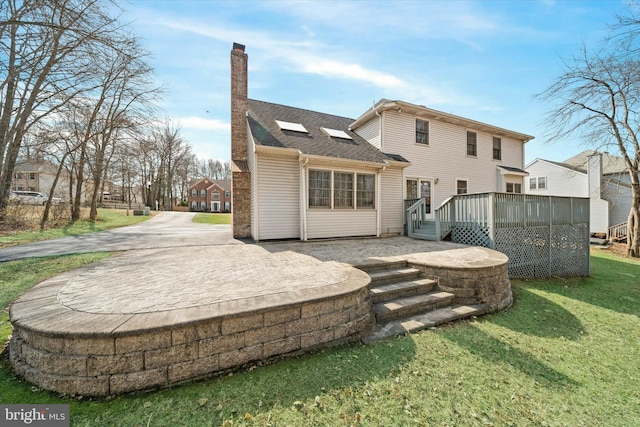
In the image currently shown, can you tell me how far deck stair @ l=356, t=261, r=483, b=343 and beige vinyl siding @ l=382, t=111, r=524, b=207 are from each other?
23.0ft

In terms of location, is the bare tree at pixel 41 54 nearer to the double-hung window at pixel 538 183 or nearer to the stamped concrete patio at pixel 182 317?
the stamped concrete patio at pixel 182 317

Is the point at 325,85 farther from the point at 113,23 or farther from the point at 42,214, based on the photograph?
the point at 42,214

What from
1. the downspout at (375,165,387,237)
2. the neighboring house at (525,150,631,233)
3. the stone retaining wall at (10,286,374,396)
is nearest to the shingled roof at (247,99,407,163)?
the downspout at (375,165,387,237)

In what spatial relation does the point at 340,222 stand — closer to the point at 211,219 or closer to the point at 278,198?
the point at 278,198

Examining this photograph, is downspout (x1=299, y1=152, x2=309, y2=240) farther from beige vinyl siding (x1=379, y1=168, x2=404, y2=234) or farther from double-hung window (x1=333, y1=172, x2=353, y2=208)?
beige vinyl siding (x1=379, y1=168, x2=404, y2=234)

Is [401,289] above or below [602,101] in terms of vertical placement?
below

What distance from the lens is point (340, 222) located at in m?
8.78

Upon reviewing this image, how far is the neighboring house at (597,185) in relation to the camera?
55.6 feet

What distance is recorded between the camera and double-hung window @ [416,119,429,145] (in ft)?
36.6

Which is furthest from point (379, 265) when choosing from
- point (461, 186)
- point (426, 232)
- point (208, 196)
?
point (208, 196)

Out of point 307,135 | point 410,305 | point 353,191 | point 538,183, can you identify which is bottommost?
point 410,305

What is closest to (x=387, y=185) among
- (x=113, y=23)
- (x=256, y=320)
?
(x=256, y=320)

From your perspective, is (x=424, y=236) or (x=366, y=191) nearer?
(x=424, y=236)

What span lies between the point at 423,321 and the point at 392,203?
7012 millimetres
